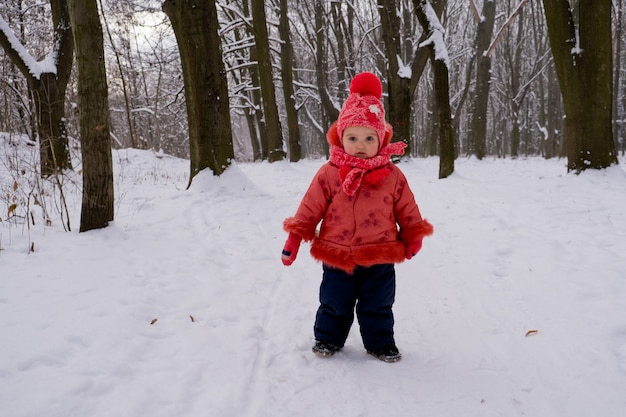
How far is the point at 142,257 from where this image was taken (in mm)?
3750

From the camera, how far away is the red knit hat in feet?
7.54

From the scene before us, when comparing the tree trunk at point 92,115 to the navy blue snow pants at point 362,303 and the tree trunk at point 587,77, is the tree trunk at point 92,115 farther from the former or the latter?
the tree trunk at point 587,77

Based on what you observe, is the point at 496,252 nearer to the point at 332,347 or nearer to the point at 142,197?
the point at 332,347

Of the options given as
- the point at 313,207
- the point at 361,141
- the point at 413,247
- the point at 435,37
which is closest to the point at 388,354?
the point at 413,247

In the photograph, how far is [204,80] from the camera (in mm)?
6555

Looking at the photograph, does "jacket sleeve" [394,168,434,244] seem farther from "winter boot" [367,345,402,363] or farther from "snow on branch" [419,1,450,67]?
"snow on branch" [419,1,450,67]

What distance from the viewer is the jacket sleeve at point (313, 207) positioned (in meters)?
2.38

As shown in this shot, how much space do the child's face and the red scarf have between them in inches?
1.6

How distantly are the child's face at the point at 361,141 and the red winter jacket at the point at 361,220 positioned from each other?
5.1 inches

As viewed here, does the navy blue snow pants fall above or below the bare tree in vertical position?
below

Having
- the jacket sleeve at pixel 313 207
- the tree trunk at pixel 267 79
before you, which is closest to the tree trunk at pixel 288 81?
the tree trunk at pixel 267 79

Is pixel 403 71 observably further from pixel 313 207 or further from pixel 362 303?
pixel 362 303

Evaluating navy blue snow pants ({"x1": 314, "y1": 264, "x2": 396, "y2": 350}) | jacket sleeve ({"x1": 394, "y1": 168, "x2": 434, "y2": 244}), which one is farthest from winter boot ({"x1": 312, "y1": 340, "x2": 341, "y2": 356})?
jacket sleeve ({"x1": 394, "y1": 168, "x2": 434, "y2": 244})

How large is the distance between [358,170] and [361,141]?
0.18 metres
